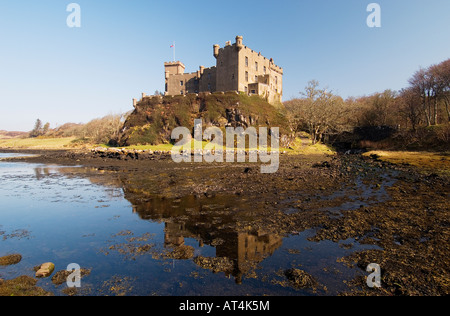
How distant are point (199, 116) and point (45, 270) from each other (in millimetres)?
56290

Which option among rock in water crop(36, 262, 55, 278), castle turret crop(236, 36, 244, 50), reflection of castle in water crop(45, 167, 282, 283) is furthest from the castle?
rock in water crop(36, 262, 55, 278)

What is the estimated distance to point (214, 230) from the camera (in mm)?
8516

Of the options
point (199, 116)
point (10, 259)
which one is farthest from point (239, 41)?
point (10, 259)

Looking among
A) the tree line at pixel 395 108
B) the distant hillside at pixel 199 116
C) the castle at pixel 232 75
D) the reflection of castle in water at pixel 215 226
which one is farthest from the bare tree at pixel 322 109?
the reflection of castle in water at pixel 215 226

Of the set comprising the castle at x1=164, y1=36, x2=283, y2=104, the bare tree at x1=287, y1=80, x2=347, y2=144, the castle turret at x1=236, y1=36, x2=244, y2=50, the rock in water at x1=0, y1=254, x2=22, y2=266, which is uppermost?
the castle turret at x1=236, y1=36, x2=244, y2=50

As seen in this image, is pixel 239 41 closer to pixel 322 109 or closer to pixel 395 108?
pixel 322 109

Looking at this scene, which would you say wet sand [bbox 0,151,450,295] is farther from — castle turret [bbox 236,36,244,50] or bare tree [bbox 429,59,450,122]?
castle turret [bbox 236,36,244,50]

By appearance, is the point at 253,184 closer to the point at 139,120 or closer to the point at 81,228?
the point at 81,228

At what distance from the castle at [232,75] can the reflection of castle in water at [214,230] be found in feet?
190

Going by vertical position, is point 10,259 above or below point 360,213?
below

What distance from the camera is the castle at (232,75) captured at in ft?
212

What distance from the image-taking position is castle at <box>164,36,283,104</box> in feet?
212

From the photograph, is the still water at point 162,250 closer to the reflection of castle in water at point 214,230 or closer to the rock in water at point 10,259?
the reflection of castle in water at point 214,230

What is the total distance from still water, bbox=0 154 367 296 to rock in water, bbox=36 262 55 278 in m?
0.19
